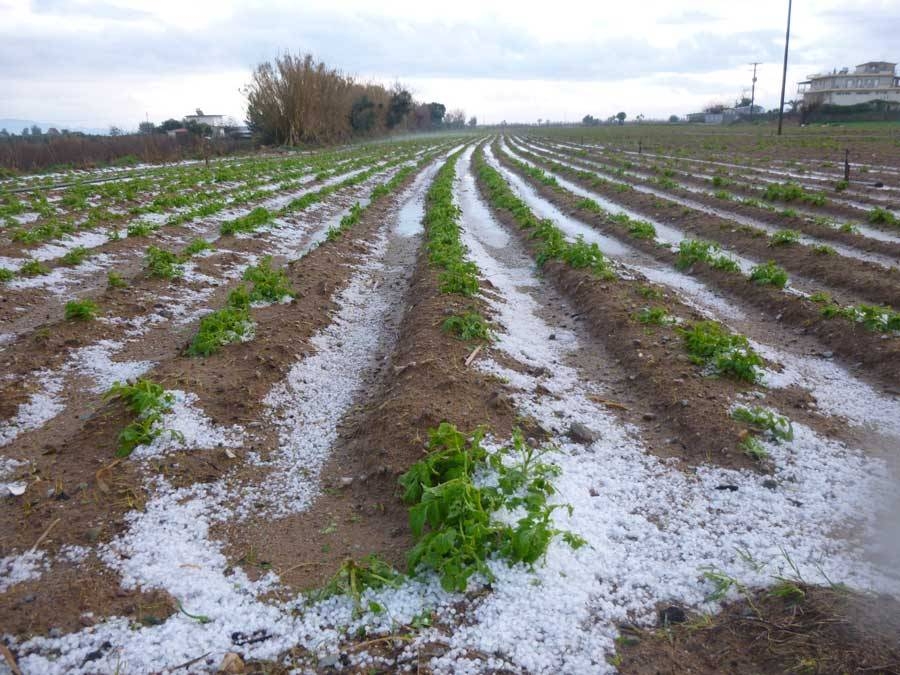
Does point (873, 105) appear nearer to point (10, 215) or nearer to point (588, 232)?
point (588, 232)

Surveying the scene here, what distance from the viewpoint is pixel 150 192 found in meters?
17.2

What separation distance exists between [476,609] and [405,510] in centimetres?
98

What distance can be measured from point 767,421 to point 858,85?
4429 inches

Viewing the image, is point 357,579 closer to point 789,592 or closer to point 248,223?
point 789,592

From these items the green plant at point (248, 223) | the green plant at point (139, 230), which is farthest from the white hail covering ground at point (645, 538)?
the green plant at point (139, 230)

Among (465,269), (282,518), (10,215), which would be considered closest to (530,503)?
(282,518)

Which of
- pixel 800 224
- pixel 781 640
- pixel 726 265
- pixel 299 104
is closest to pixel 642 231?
pixel 726 265

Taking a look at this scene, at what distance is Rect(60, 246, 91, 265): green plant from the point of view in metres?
9.77

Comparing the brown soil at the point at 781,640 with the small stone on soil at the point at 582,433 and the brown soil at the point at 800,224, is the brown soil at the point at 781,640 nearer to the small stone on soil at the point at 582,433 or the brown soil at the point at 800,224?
the small stone on soil at the point at 582,433

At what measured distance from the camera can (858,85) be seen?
303 feet

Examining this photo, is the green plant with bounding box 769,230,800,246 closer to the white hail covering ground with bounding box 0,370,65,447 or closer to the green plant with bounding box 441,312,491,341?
the green plant with bounding box 441,312,491,341

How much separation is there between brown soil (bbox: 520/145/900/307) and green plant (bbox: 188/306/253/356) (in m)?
8.08

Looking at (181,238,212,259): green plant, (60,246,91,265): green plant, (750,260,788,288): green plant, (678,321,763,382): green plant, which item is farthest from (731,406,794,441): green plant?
(60,246,91,265): green plant

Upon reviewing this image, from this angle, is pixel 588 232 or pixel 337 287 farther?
pixel 588 232
